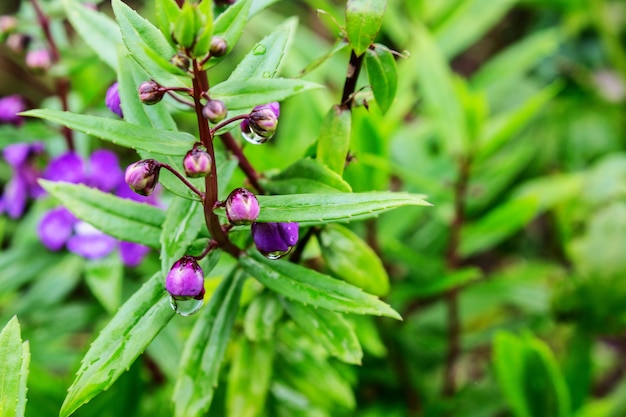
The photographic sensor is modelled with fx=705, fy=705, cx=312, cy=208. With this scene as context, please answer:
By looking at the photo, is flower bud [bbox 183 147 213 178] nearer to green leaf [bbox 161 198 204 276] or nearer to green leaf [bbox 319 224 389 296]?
green leaf [bbox 161 198 204 276]

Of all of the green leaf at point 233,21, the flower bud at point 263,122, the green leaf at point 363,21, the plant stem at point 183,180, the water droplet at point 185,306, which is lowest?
the water droplet at point 185,306

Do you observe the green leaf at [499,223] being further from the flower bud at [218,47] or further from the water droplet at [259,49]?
the flower bud at [218,47]

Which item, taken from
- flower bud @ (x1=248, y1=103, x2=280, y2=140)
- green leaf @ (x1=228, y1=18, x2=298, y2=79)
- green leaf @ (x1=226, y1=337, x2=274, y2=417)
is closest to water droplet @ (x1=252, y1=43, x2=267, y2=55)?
green leaf @ (x1=228, y1=18, x2=298, y2=79)

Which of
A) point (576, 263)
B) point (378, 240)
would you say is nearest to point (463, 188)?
point (378, 240)

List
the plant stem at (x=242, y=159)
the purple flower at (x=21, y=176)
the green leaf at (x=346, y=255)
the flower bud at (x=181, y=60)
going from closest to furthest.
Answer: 1. the flower bud at (x=181, y=60)
2. the plant stem at (x=242, y=159)
3. the green leaf at (x=346, y=255)
4. the purple flower at (x=21, y=176)

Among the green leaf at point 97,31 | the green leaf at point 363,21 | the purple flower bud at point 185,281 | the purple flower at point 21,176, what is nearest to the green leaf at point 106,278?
the purple flower at point 21,176

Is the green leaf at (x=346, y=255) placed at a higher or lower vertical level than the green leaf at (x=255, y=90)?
lower

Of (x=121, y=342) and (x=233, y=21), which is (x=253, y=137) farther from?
(x=121, y=342)

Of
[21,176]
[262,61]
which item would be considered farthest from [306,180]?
[21,176]
